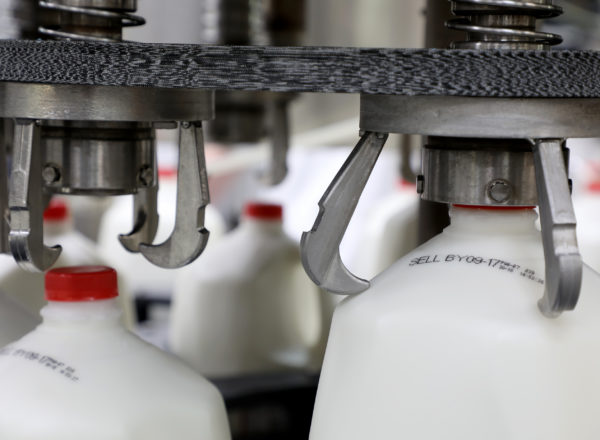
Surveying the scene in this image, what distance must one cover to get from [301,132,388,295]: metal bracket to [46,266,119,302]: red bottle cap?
0.15 m

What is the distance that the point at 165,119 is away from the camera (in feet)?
1.81

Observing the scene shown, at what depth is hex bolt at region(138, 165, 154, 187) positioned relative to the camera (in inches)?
24.0

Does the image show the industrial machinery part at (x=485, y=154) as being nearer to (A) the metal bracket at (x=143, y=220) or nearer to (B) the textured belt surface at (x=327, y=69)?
(B) the textured belt surface at (x=327, y=69)

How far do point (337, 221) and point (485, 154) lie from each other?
0.09m

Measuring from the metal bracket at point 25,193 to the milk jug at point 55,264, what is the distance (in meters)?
0.23

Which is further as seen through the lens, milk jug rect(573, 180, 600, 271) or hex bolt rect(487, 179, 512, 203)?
milk jug rect(573, 180, 600, 271)

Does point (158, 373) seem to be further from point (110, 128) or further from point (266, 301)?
point (266, 301)

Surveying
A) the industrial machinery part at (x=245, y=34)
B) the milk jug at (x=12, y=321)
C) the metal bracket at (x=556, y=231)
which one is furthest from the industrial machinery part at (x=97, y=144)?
the industrial machinery part at (x=245, y=34)

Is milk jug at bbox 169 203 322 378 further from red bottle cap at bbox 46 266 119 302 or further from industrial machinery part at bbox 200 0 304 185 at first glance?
red bottle cap at bbox 46 266 119 302

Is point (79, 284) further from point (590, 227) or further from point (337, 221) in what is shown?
point (590, 227)

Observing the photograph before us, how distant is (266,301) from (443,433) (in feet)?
1.93

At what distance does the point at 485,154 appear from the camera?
492 mm

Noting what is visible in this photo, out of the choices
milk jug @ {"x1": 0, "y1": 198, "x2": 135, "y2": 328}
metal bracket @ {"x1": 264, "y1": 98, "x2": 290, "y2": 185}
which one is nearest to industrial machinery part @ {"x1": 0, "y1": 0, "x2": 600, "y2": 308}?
milk jug @ {"x1": 0, "y1": 198, "x2": 135, "y2": 328}

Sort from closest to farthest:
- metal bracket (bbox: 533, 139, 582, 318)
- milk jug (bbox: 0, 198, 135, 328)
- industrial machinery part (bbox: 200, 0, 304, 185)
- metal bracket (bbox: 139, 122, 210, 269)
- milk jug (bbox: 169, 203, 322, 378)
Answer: metal bracket (bbox: 533, 139, 582, 318)
metal bracket (bbox: 139, 122, 210, 269)
milk jug (bbox: 0, 198, 135, 328)
milk jug (bbox: 169, 203, 322, 378)
industrial machinery part (bbox: 200, 0, 304, 185)
